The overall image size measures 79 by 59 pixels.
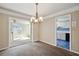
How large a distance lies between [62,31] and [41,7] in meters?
0.81

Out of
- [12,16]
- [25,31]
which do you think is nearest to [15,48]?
[25,31]

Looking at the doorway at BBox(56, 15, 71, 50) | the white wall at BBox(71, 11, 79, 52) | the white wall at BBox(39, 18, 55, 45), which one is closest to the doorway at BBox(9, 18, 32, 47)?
the white wall at BBox(39, 18, 55, 45)

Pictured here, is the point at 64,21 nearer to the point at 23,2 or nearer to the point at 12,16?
the point at 23,2

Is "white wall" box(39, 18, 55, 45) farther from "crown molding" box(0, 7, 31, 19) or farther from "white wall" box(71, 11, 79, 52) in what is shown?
"white wall" box(71, 11, 79, 52)

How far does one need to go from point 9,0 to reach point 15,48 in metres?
1.03

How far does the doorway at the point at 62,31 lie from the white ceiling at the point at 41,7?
280 mm

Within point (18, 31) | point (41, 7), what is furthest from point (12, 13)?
point (41, 7)

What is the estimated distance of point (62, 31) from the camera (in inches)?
81.9

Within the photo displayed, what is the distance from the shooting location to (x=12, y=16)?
182 centimetres

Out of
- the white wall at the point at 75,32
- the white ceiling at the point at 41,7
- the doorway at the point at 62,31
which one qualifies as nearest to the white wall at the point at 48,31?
the doorway at the point at 62,31

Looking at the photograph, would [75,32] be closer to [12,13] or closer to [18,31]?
[18,31]

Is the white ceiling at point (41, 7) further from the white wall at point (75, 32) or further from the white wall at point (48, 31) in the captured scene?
the white wall at point (75, 32)

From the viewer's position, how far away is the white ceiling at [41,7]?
1.64 metres

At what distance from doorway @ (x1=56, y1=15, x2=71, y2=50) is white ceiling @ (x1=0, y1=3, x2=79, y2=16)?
11.0 inches
